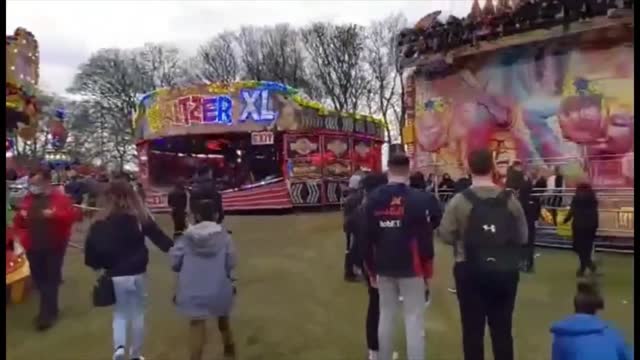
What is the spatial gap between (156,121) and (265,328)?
1909 centimetres

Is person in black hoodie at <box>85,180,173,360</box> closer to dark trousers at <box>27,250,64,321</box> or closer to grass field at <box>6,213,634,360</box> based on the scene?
grass field at <box>6,213,634,360</box>

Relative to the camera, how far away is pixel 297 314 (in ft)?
27.0

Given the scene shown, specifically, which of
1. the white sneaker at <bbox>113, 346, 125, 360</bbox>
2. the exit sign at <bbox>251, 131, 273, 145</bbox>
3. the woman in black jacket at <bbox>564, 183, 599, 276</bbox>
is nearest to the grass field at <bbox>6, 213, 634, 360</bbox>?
the woman in black jacket at <bbox>564, 183, 599, 276</bbox>

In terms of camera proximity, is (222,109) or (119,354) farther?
(222,109)

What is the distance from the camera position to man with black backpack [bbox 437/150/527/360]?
498 centimetres

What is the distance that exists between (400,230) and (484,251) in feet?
1.95

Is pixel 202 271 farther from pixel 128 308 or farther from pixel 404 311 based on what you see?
pixel 404 311

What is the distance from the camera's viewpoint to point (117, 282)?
19.8ft

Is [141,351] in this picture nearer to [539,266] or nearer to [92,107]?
[539,266]

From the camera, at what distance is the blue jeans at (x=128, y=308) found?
6055mm

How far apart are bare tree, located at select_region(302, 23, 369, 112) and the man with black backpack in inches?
1547

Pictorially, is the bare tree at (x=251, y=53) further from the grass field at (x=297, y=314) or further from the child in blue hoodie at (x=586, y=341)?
the child in blue hoodie at (x=586, y=341)

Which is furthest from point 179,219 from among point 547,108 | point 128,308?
point 128,308

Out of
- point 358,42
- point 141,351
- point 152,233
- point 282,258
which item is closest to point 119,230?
point 152,233
